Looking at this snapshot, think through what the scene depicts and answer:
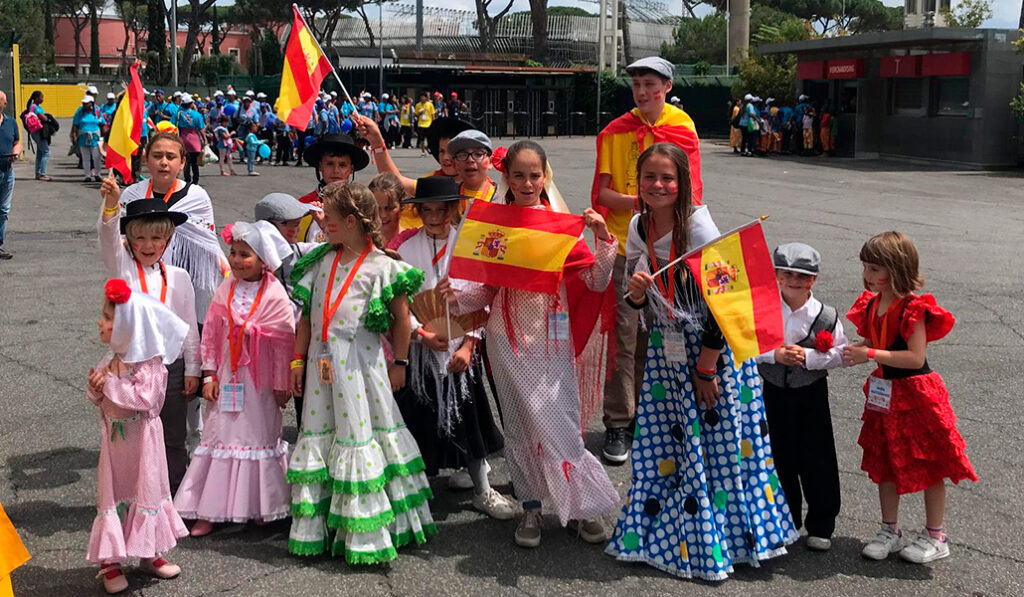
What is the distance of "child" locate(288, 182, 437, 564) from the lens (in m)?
4.48

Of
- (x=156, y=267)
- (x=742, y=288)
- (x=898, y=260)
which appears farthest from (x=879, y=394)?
(x=156, y=267)

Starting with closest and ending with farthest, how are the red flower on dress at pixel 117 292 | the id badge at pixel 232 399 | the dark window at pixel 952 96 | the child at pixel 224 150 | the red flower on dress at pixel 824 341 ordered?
the red flower on dress at pixel 117 292, the red flower on dress at pixel 824 341, the id badge at pixel 232 399, the child at pixel 224 150, the dark window at pixel 952 96

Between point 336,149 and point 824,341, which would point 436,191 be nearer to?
point 336,149

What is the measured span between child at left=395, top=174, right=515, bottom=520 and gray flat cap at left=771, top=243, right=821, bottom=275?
1.39m

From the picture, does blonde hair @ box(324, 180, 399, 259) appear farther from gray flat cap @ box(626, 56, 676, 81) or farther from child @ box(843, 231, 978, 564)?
child @ box(843, 231, 978, 564)

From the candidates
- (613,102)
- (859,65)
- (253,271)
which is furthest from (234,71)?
(253,271)

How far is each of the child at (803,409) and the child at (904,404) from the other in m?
0.17

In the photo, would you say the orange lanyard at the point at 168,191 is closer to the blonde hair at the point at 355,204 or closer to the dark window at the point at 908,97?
the blonde hair at the point at 355,204

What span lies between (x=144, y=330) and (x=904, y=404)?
3102 millimetres

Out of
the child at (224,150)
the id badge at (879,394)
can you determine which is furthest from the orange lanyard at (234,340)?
the child at (224,150)

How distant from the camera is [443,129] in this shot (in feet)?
19.6

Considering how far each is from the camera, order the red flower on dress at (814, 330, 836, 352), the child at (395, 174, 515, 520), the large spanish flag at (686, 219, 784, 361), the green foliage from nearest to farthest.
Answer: the large spanish flag at (686, 219, 784, 361)
the red flower on dress at (814, 330, 836, 352)
the child at (395, 174, 515, 520)
the green foliage

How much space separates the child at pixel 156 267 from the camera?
187 inches

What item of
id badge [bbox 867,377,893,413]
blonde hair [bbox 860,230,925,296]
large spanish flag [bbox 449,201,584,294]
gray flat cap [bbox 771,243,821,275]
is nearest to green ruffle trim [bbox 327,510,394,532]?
large spanish flag [bbox 449,201,584,294]
